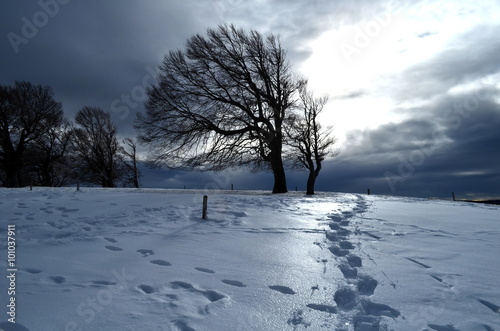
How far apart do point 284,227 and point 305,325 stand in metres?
3.96

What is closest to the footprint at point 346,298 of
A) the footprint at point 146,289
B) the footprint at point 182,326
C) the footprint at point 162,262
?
the footprint at point 182,326

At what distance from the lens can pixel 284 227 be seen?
6695 mm

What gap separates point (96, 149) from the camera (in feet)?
107

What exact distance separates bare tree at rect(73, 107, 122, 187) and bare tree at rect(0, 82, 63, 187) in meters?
3.49

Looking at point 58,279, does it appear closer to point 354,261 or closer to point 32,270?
point 32,270

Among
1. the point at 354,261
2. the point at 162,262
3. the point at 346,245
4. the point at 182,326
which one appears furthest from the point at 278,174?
the point at 182,326

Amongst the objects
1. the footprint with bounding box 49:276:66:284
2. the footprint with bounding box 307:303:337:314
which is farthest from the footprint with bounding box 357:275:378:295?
the footprint with bounding box 49:276:66:284

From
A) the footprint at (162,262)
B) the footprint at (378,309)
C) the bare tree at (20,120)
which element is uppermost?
the bare tree at (20,120)

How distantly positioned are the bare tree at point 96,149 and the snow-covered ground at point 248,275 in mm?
28301

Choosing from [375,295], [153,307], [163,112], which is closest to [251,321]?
[153,307]

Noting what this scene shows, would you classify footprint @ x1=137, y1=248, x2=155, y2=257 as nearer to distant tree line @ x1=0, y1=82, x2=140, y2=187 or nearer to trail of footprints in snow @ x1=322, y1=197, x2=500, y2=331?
trail of footprints in snow @ x1=322, y1=197, x2=500, y2=331

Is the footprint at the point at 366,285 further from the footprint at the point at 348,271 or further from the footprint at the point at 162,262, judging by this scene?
the footprint at the point at 162,262

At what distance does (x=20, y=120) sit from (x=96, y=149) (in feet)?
24.8

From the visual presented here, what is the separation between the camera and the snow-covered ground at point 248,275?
9.12 feet
